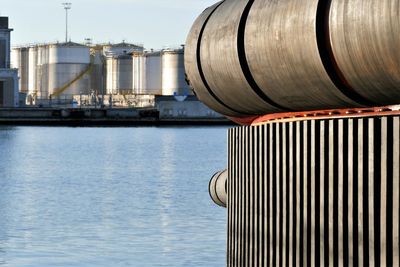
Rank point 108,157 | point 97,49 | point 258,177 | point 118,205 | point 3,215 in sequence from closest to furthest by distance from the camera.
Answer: point 258,177
point 3,215
point 118,205
point 108,157
point 97,49

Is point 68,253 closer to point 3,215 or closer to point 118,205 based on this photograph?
point 3,215

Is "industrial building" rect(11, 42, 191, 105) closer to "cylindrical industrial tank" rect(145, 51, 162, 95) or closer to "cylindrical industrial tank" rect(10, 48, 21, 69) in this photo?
"cylindrical industrial tank" rect(145, 51, 162, 95)

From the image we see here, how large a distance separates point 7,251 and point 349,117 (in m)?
18.7

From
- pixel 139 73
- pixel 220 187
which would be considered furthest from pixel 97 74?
pixel 220 187

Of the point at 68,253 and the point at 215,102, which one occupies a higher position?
the point at 215,102

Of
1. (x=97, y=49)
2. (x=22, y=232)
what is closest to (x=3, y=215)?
(x=22, y=232)

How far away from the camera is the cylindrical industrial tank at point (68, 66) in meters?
168

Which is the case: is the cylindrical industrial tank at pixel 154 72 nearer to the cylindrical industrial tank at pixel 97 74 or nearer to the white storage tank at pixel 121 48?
the cylindrical industrial tank at pixel 97 74

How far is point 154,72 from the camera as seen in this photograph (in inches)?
6678

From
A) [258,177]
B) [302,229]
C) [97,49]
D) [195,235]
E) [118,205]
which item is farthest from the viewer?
[97,49]

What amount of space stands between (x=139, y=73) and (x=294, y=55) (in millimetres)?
162589

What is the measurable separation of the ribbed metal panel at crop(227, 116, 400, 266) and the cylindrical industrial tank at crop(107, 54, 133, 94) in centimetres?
16295

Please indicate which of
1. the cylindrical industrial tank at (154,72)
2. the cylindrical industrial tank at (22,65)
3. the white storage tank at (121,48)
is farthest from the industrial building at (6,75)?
the cylindrical industrial tank at (22,65)

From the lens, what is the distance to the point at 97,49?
18650 centimetres
